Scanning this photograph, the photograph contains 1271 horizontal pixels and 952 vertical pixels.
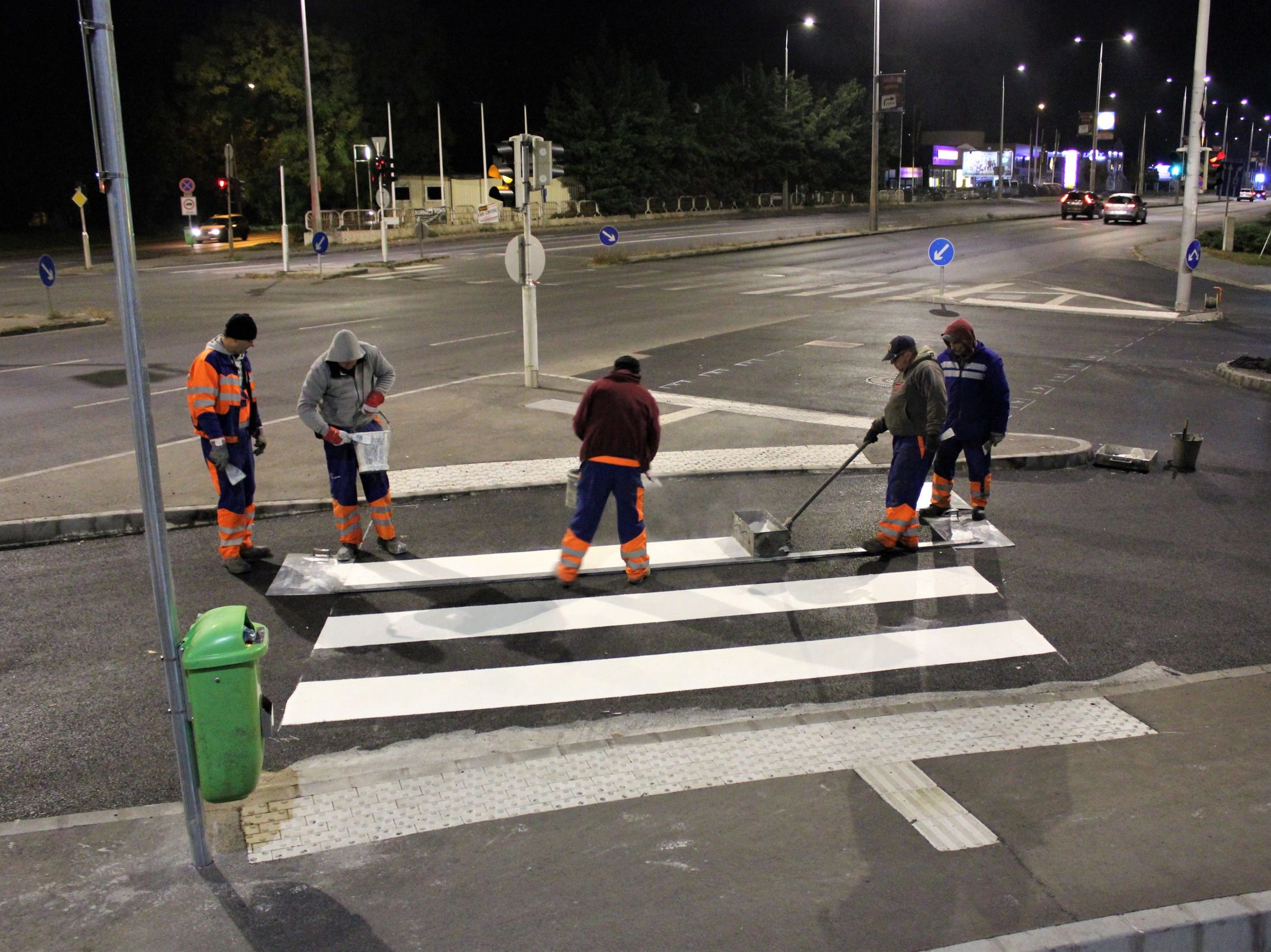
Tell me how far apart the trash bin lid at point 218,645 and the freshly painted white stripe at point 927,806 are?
9.56 ft

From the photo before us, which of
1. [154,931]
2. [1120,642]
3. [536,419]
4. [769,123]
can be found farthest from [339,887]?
[769,123]

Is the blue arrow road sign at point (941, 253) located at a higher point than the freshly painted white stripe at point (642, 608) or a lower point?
higher

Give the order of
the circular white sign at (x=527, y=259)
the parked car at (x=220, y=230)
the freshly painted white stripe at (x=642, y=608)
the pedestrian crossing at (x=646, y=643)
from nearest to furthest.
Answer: the pedestrian crossing at (x=646, y=643) → the freshly painted white stripe at (x=642, y=608) → the circular white sign at (x=527, y=259) → the parked car at (x=220, y=230)

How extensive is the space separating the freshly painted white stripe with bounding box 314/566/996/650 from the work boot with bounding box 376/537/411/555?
1.25m

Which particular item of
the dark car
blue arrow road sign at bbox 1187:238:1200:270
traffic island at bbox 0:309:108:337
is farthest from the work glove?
the dark car

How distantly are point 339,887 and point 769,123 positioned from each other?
7781 centimetres

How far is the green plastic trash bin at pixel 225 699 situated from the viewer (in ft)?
14.3

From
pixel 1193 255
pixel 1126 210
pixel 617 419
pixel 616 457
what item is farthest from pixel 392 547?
pixel 1126 210

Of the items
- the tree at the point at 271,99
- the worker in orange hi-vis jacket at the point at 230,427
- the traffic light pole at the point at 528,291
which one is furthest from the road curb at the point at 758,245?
the worker in orange hi-vis jacket at the point at 230,427

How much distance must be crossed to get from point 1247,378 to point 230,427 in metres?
14.5

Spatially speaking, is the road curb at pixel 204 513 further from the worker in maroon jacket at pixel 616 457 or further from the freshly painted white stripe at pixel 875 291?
the freshly painted white stripe at pixel 875 291

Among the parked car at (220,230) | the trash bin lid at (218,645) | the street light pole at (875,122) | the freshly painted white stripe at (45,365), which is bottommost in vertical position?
the freshly painted white stripe at (45,365)

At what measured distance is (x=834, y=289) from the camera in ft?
94.4

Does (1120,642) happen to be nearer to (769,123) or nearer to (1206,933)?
(1206,933)
